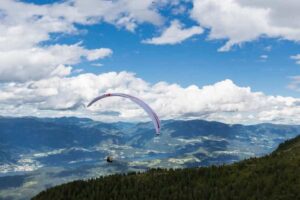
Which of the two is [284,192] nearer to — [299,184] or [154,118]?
[299,184]

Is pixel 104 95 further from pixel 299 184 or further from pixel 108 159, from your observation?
pixel 299 184

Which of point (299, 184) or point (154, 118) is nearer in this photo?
point (154, 118)

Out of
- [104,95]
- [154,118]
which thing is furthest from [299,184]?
[104,95]

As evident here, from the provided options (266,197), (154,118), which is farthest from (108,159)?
(266,197)

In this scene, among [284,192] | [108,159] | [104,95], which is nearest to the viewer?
[108,159]

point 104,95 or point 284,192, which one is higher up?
point 104,95

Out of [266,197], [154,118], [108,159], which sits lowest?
[266,197]

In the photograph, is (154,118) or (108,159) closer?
(108,159)

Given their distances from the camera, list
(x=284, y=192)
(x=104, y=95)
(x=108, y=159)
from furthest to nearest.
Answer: (x=284, y=192) < (x=104, y=95) < (x=108, y=159)

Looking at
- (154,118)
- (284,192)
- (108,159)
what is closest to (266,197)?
(284,192)
